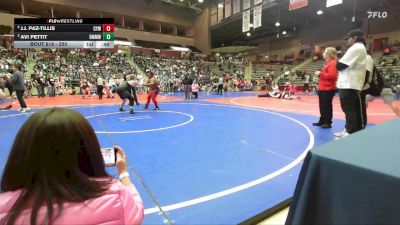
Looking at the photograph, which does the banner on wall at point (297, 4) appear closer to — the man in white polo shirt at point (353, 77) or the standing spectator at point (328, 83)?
the standing spectator at point (328, 83)

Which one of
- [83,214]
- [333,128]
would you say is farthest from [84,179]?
[333,128]

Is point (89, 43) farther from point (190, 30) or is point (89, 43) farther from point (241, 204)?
point (190, 30)

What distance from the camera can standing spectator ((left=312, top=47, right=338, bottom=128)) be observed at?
5.61 metres

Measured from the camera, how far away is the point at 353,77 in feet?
14.1

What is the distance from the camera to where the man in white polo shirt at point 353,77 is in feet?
13.9

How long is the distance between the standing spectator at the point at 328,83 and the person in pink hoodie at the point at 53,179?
568cm

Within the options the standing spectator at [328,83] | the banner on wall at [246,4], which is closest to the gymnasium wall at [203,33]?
the banner on wall at [246,4]

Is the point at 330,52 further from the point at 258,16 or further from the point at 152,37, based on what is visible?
the point at 152,37

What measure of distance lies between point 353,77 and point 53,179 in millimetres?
4577

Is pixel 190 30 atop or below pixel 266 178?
atop

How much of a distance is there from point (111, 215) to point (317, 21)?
3171 cm

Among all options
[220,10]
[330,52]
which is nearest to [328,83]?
[330,52]

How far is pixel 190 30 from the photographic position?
117 feet
